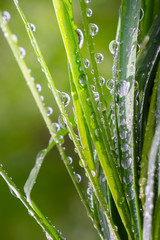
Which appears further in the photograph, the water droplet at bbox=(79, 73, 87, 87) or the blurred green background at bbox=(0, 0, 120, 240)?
the blurred green background at bbox=(0, 0, 120, 240)

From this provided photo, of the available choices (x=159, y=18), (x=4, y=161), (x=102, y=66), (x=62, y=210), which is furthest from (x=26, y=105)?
(x=159, y=18)

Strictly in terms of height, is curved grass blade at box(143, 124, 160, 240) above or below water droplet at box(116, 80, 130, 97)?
below

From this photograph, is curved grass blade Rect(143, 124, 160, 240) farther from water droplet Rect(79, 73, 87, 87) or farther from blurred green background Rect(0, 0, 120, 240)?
blurred green background Rect(0, 0, 120, 240)

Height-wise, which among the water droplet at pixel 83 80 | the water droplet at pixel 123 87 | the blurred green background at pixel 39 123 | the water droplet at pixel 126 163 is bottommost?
the blurred green background at pixel 39 123

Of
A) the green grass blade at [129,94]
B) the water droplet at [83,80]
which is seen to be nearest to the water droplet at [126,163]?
the green grass blade at [129,94]

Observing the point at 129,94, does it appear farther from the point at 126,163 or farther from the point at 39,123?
the point at 39,123

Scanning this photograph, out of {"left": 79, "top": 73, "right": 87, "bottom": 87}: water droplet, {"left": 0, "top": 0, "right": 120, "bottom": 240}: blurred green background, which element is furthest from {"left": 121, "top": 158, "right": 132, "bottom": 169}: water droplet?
{"left": 0, "top": 0, "right": 120, "bottom": 240}: blurred green background

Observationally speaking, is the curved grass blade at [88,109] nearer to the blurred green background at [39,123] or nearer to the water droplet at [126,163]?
→ the water droplet at [126,163]

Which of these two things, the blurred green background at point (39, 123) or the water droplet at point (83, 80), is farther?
the blurred green background at point (39, 123)

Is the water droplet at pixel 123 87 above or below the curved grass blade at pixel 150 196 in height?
above
